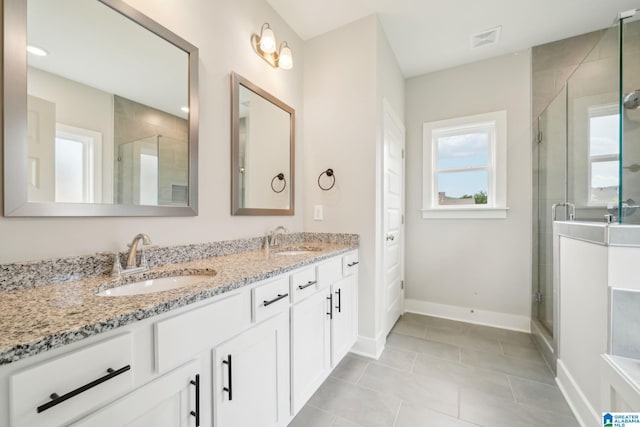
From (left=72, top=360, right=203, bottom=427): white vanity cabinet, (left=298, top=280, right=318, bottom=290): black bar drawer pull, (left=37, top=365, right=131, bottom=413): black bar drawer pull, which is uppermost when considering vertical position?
(left=37, top=365, right=131, bottom=413): black bar drawer pull

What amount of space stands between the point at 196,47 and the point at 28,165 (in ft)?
3.28

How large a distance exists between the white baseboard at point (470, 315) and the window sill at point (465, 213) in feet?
3.27

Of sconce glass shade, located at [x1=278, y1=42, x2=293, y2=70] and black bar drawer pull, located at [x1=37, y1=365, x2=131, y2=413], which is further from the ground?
sconce glass shade, located at [x1=278, y1=42, x2=293, y2=70]

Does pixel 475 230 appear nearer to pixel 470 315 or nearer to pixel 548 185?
pixel 548 185

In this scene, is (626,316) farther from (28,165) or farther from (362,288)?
(28,165)

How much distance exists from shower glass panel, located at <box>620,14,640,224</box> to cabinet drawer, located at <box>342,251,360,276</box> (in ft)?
5.05

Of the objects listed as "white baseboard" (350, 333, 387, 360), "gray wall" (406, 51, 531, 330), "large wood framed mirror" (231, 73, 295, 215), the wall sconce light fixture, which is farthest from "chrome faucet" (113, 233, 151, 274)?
"gray wall" (406, 51, 531, 330)

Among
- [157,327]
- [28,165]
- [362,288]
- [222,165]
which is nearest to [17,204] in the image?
[28,165]

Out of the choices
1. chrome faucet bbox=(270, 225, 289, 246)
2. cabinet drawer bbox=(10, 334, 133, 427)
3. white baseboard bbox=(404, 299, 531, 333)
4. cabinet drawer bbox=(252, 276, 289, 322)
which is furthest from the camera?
white baseboard bbox=(404, 299, 531, 333)

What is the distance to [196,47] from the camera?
1454 mm

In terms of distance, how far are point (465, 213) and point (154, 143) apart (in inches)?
113

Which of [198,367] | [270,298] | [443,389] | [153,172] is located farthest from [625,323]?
[153,172]

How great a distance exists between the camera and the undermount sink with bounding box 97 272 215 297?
3.27 ft

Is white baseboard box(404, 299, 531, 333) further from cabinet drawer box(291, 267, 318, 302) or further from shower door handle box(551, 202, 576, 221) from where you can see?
cabinet drawer box(291, 267, 318, 302)
